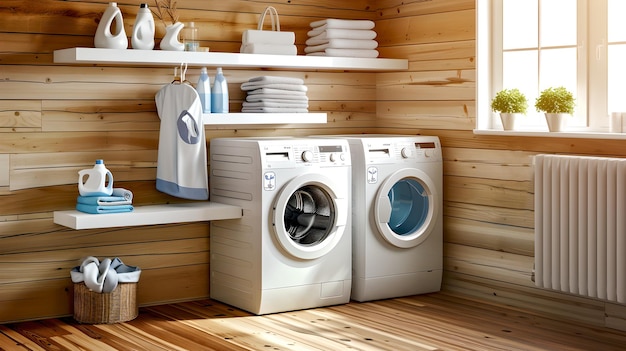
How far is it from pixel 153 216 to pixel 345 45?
4.99ft

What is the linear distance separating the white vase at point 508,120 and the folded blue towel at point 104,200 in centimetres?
191

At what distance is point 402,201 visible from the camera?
16.0 ft

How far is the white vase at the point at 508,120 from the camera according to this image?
4.42 meters

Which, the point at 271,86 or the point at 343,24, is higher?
the point at 343,24

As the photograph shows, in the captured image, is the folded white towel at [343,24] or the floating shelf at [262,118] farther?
the folded white towel at [343,24]

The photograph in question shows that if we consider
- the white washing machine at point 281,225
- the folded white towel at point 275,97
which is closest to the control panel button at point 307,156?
the white washing machine at point 281,225

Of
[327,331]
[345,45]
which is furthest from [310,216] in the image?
[345,45]

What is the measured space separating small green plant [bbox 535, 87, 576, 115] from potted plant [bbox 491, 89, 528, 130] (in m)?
0.17

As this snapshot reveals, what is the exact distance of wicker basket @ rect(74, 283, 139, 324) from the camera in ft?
13.6

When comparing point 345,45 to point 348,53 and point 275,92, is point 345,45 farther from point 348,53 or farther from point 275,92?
point 275,92

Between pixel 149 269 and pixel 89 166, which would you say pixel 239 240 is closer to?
pixel 149 269

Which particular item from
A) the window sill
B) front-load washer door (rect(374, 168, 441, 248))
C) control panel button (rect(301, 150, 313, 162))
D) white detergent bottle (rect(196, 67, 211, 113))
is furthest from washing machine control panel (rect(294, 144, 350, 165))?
the window sill

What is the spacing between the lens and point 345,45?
494 centimetres

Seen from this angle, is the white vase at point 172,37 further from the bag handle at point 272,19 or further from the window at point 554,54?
the window at point 554,54
